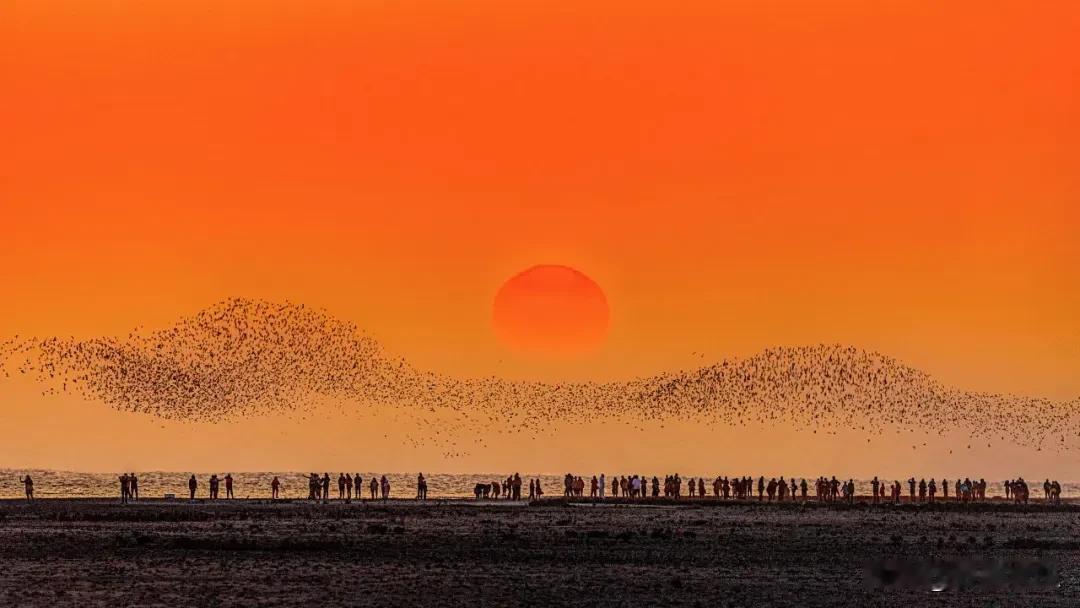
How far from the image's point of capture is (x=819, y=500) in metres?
135

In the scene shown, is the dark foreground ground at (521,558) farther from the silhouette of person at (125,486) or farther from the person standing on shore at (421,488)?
the person standing on shore at (421,488)

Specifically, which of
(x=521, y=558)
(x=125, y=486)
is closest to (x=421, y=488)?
(x=125, y=486)

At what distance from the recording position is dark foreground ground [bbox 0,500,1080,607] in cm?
5400

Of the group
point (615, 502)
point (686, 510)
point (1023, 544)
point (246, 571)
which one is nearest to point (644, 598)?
point (246, 571)

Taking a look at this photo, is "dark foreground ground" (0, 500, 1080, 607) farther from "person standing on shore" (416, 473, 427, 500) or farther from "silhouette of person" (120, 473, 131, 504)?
"person standing on shore" (416, 473, 427, 500)

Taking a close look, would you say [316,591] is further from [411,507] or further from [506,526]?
[411,507]

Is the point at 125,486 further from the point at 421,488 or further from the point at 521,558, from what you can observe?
the point at 521,558

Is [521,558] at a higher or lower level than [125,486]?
lower

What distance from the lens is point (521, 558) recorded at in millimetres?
69312

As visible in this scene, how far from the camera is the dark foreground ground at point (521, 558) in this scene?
5400 cm

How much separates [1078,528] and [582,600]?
53580 millimetres

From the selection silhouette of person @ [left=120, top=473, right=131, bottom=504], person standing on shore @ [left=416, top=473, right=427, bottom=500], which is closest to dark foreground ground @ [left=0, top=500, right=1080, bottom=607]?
silhouette of person @ [left=120, top=473, right=131, bottom=504]

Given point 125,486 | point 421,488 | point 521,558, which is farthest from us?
point 421,488

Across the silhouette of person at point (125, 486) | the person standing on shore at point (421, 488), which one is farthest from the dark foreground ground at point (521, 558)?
the person standing on shore at point (421, 488)
